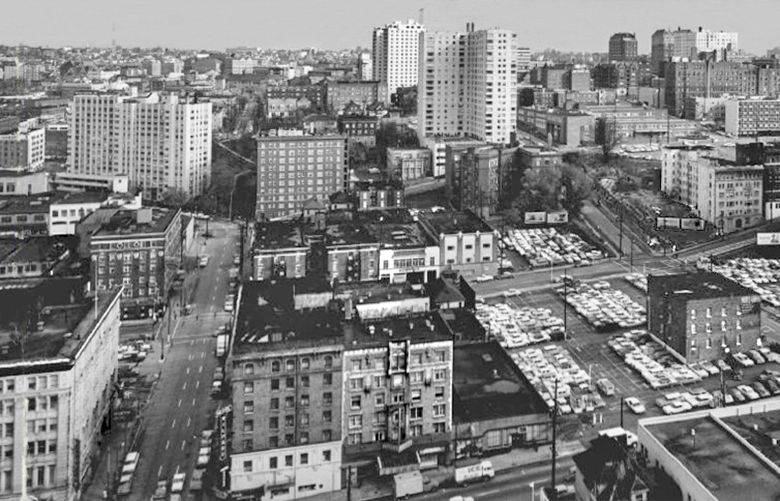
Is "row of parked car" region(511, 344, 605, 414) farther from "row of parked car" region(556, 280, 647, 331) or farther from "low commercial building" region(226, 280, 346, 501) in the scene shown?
"low commercial building" region(226, 280, 346, 501)

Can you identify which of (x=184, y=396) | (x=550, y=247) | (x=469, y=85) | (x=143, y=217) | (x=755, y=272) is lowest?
(x=184, y=396)

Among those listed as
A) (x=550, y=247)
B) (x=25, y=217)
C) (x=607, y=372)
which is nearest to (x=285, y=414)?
(x=607, y=372)

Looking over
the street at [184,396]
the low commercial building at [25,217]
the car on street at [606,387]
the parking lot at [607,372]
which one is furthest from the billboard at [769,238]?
the low commercial building at [25,217]

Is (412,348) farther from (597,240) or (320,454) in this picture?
(597,240)

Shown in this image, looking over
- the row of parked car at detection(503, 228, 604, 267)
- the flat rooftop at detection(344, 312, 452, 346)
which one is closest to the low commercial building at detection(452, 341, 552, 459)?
the flat rooftop at detection(344, 312, 452, 346)

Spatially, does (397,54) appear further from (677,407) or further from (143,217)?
(677,407)

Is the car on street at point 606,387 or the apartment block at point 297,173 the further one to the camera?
the apartment block at point 297,173

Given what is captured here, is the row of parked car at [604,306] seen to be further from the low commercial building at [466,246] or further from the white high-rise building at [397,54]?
the white high-rise building at [397,54]
